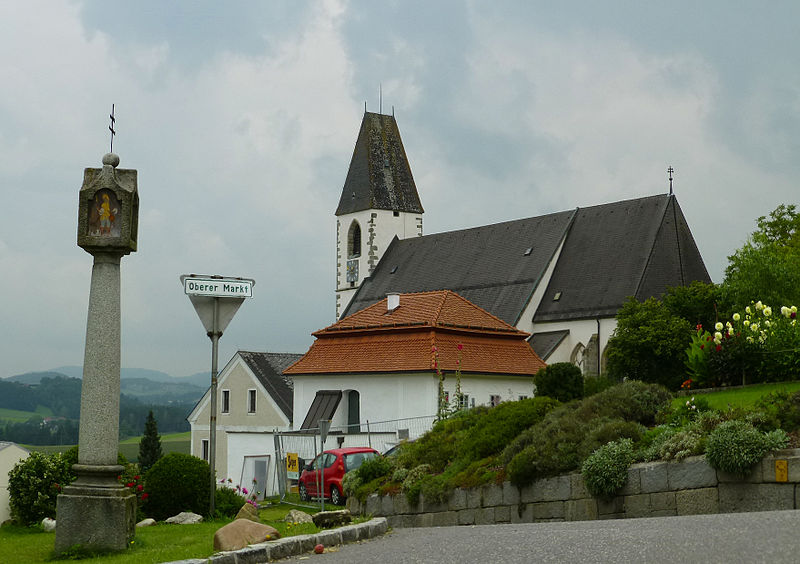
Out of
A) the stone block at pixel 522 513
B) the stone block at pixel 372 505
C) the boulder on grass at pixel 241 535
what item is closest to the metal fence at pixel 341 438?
the stone block at pixel 372 505

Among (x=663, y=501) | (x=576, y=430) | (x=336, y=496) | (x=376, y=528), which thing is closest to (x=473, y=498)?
(x=576, y=430)

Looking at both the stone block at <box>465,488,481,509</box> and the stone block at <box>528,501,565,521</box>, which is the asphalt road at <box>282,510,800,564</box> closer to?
the stone block at <box>528,501,565,521</box>

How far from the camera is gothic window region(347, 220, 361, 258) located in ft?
206

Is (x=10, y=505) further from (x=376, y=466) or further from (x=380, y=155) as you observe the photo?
(x=380, y=155)

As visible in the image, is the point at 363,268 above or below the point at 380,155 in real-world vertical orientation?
below

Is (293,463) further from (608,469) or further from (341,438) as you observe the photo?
(608,469)

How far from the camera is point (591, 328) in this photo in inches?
1807

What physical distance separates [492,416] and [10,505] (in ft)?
25.2

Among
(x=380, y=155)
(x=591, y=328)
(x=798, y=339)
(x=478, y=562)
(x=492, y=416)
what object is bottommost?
(x=478, y=562)

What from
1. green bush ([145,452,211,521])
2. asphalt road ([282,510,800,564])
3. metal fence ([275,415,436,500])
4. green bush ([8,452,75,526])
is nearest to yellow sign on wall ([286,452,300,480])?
metal fence ([275,415,436,500])

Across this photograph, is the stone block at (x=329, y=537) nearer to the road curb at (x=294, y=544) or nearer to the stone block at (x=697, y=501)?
the road curb at (x=294, y=544)

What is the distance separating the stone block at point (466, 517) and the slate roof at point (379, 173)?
4678 centimetres

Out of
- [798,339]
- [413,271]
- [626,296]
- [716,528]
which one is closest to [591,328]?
[626,296]

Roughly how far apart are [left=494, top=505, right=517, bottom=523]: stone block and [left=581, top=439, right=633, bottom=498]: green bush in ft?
5.28
